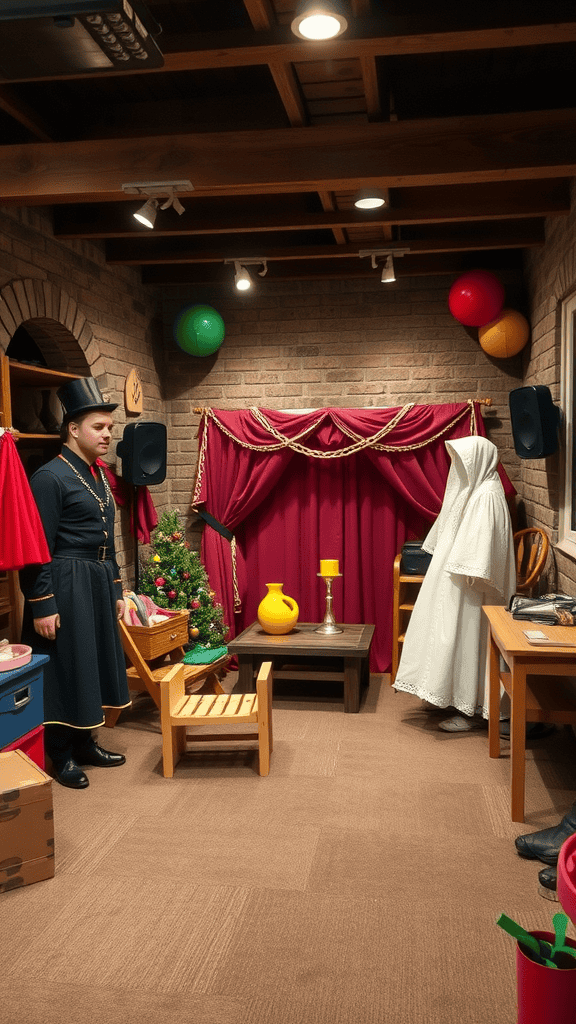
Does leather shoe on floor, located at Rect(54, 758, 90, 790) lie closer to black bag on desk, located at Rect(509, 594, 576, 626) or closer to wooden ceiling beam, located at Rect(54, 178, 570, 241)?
black bag on desk, located at Rect(509, 594, 576, 626)

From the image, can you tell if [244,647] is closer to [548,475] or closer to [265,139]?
[548,475]

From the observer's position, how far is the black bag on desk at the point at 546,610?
3156mm

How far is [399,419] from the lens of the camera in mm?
5000

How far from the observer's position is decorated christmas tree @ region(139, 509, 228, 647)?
15.6 ft

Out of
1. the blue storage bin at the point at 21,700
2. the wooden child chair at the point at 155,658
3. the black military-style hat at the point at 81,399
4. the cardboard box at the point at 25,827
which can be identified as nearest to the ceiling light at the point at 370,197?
the black military-style hat at the point at 81,399

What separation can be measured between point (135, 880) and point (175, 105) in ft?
9.65

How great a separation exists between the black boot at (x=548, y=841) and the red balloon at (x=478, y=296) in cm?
304

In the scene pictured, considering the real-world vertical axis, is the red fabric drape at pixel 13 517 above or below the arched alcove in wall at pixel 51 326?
below

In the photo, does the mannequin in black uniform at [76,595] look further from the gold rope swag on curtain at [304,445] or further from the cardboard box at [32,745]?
the gold rope swag on curtain at [304,445]

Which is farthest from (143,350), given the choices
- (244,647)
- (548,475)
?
(548,475)

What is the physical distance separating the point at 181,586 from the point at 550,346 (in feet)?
8.20

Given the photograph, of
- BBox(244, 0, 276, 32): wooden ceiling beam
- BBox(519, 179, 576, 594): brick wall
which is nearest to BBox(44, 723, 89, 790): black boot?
BBox(519, 179, 576, 594): brick wall

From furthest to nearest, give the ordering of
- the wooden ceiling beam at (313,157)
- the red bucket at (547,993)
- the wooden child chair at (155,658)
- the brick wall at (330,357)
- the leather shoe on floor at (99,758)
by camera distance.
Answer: the brick wall at (330,357)
the wooden child chair at (155,658)
the leather shoe on floor at (99,758)
the wooden ceiling beam at (313,157)
the red bucket at (547,993)

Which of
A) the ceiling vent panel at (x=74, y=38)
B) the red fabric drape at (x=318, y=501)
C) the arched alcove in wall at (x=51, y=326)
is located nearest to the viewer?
the ceiling vent panel at (x=74, y=38)
